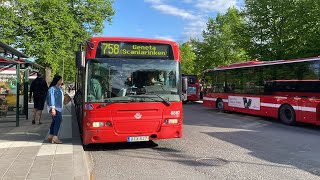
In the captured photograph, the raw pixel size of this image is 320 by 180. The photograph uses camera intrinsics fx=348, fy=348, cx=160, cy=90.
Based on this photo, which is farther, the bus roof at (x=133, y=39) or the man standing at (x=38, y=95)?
the man standing at (x=38, y=95)

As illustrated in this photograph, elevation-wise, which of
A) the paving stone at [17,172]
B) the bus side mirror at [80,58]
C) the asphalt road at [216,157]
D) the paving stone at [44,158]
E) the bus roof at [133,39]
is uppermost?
the bus roof at [133,39]

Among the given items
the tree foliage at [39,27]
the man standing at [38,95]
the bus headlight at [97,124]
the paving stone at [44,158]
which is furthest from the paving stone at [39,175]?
the tree foliage at [39,27]

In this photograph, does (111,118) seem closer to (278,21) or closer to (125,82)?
(125,82)

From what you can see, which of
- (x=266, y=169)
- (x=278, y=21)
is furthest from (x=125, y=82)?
(x=278, y=21)

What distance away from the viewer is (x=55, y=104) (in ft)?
30.2

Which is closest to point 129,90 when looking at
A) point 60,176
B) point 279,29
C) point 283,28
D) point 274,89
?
point 60,176

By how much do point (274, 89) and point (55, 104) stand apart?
10056 mm

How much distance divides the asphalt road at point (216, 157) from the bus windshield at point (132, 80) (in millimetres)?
1385

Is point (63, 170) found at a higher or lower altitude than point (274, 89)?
lower


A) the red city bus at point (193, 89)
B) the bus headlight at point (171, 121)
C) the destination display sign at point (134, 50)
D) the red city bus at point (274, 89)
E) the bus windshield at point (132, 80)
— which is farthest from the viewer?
the red city bus at point (193, 89)

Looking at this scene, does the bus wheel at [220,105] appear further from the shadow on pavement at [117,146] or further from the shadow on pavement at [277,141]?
the shadow on pavement at [117,146]

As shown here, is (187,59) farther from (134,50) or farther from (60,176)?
(60,176)

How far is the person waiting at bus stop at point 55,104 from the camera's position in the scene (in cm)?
904

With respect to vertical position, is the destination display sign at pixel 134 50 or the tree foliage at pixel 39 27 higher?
the tree foliage at pixel 39 27
